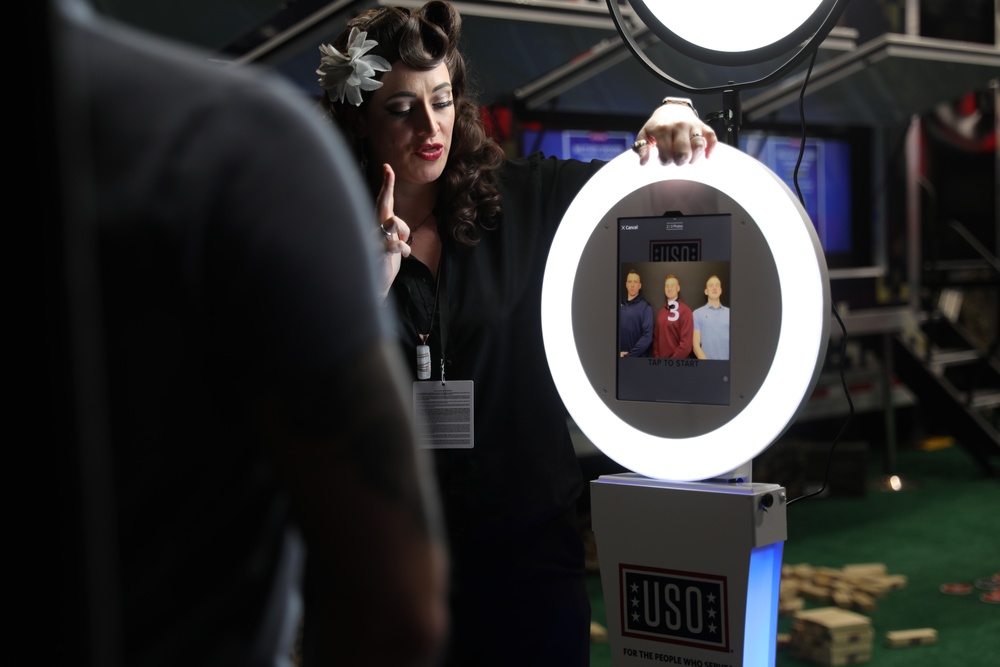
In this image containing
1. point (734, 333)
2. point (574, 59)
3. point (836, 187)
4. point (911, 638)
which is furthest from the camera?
point (836, 187)

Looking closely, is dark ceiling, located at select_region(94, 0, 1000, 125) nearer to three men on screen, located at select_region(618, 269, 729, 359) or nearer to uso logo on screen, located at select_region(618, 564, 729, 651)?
three men on screen, located at select_region(618, 269, 729, 359)

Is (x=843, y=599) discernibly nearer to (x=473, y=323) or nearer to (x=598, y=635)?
(x=598, y=635)

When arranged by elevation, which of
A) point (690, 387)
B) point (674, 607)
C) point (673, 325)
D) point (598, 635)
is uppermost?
point (673, 325)

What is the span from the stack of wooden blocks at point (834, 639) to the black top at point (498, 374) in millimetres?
1962

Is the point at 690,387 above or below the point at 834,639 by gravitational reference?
above

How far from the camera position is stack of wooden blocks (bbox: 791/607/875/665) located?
11.4ft

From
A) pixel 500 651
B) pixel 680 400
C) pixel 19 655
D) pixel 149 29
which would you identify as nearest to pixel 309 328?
pixel 19 655

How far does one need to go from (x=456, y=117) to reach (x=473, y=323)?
42cm

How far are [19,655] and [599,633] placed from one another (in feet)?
10.7

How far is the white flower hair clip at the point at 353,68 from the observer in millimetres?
1844

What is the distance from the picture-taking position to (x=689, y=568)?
5.47 feet

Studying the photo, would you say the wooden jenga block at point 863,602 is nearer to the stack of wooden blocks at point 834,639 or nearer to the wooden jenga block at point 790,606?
the wooden jenga block at point 790,606

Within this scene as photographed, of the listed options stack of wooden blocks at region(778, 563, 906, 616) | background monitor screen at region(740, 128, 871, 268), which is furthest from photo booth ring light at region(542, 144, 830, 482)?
background monitor screen at region(740, 128, 871, 268)

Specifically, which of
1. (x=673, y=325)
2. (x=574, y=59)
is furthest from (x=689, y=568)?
(x=574, y=59)
